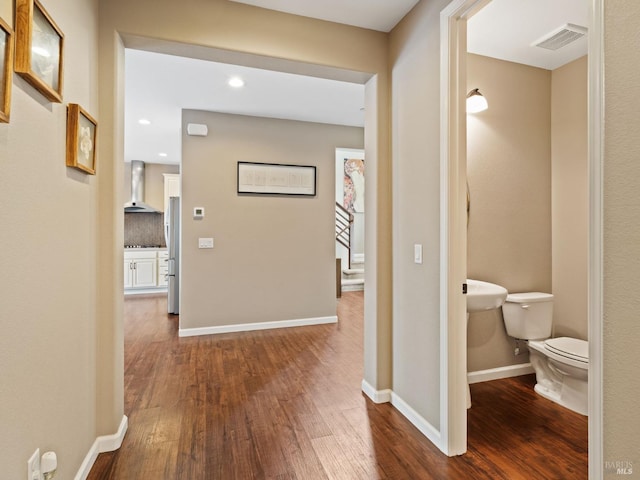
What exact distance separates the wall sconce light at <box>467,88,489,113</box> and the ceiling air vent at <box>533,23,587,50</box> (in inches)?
19.9

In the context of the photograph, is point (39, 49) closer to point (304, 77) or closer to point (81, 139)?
point (81, 139)

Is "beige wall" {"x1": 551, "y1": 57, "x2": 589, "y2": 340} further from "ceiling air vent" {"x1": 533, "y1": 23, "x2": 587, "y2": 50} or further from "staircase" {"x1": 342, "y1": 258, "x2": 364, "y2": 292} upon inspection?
"staircase" {"x1": 342, "y1": 258, "x2": 364, "y2": 292}

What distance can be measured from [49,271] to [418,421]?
81.1 inches

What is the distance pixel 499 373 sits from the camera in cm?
283

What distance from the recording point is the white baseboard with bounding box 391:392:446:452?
6.33ft

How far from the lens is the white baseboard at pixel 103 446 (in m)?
1.69

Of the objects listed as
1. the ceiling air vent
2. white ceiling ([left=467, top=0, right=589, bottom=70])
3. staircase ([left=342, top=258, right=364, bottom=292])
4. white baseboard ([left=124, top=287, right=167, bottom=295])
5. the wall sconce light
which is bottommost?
white baseboard ([left=124, top=287, right=167, bottom=295])

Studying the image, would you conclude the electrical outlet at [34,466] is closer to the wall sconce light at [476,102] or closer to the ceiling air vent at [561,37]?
the wall sconce light at [476,102]

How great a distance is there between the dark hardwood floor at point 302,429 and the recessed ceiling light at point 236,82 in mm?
2623

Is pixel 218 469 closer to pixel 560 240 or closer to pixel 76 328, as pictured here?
pixel 76 328

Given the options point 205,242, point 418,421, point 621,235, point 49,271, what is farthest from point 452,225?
point 205,242

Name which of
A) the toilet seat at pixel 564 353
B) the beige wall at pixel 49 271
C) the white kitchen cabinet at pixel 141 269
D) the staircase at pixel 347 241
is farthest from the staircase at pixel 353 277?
the beige wall at pixel 49 271

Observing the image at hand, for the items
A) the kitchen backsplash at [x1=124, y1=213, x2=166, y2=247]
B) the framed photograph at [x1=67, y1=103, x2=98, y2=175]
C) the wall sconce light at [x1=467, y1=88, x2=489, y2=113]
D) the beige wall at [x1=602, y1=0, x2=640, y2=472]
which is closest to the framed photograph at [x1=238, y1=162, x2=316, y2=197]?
the wall sconce light at [x1=467, y1=88, x2=489, y2=113]

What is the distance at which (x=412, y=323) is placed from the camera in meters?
2.22
